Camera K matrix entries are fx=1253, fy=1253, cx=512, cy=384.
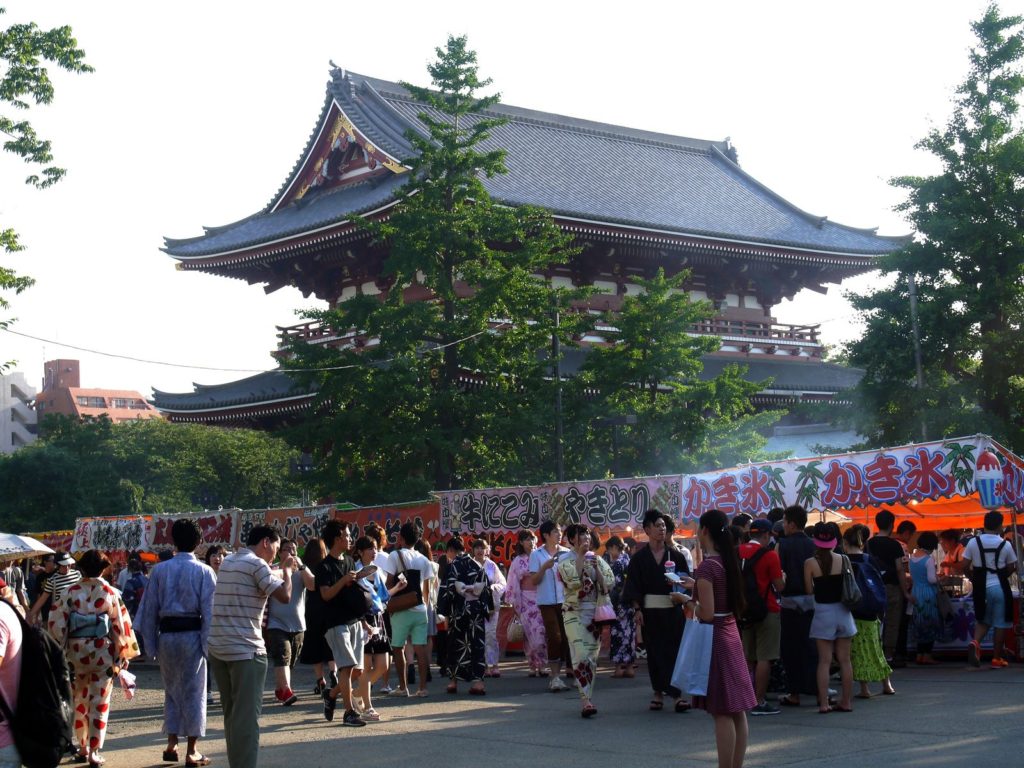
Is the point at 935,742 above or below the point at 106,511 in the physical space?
below

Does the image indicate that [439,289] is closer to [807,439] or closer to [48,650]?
[807,439]

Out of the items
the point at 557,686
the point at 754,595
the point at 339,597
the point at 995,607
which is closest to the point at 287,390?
the point at 557,686

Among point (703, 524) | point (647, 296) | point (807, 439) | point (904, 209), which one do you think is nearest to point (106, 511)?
point (807, 439)

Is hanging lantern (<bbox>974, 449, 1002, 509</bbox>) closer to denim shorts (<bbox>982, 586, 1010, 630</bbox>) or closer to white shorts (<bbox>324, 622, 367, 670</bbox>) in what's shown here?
denim shorts (<bbox>982, 586, 1010, 630</bbox>)

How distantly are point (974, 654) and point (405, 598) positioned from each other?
6.32 m

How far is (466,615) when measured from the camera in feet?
45.5

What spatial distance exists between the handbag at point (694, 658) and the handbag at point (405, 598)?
4.66m

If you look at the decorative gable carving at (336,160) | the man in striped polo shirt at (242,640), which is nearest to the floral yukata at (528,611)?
the man in striped polo shirt at (242,640)

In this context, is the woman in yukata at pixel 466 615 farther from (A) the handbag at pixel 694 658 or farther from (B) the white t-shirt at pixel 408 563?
(A) the handbag at pixel 694 658

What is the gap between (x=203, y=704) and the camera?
938cm

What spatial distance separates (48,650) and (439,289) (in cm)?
1773

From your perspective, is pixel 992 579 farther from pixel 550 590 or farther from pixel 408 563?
pixel 408 563

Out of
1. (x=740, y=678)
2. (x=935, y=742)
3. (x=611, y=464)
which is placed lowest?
(x=935, y=742)

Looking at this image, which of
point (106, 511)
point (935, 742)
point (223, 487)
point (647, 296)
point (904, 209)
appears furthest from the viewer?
point (223, 487)
